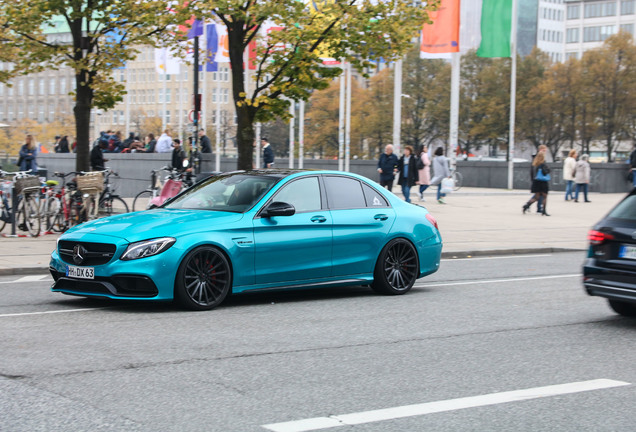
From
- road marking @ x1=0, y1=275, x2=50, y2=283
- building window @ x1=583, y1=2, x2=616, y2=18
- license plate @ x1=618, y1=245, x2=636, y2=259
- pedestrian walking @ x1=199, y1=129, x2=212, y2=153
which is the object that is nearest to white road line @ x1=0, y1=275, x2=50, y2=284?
road marking @ x1=0, y1=275, x2=50, y2=283

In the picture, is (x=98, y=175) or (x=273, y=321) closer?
(x=273, y=321)

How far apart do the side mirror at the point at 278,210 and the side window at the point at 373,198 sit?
54.8 inches

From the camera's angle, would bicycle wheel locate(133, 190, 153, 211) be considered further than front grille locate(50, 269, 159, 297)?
Yes

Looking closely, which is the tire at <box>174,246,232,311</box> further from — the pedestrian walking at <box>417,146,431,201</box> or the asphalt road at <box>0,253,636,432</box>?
the pedestrian walking at <box>417,146,431,201</box>

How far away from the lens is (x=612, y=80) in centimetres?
6744

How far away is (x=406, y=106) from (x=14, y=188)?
67.5 m

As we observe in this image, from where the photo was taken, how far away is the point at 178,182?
71.5 feet

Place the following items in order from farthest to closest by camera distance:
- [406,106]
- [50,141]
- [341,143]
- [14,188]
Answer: [50,141], [406,106], [341,143], [14,188]

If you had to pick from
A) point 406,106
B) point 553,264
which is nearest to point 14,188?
point 553,264

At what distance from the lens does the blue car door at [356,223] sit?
10.4 m

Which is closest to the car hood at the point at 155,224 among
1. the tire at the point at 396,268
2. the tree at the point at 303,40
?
the tire at the point at 396,268

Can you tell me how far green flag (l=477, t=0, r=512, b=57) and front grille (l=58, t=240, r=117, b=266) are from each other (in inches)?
1142

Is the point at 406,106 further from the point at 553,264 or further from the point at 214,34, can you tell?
the point at 553,264

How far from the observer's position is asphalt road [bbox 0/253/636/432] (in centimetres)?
541
